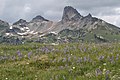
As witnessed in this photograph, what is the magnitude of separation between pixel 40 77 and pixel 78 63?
106 inches

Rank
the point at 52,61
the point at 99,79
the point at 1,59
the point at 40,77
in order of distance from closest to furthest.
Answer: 1. the point at 99,79
2. the point at 40,77
3. the point at 52,61
4. the point at 1,59

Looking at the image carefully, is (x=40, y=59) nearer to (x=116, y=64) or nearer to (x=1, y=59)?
(x=1, y=59)

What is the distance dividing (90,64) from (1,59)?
613 centimetres

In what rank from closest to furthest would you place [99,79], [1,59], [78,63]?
[99,79]
[78,63]
[1,59]

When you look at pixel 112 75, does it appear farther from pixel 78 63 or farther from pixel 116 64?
pixel 78 63

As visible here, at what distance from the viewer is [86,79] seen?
34.7ft

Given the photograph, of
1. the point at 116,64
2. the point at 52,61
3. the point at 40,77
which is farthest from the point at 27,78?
the point at 116,64

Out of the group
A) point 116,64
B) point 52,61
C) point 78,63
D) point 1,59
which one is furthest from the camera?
point 1,59

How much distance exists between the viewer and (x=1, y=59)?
1708 cm

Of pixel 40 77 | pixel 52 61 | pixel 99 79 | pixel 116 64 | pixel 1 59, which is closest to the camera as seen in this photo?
pixel 99 79

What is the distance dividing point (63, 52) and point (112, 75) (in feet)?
22.4

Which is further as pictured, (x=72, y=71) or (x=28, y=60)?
(x=28, y=60)

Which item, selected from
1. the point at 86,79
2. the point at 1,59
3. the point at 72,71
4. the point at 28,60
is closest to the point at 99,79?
the point at 86,79

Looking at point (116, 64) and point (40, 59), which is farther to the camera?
point (40, 59)
